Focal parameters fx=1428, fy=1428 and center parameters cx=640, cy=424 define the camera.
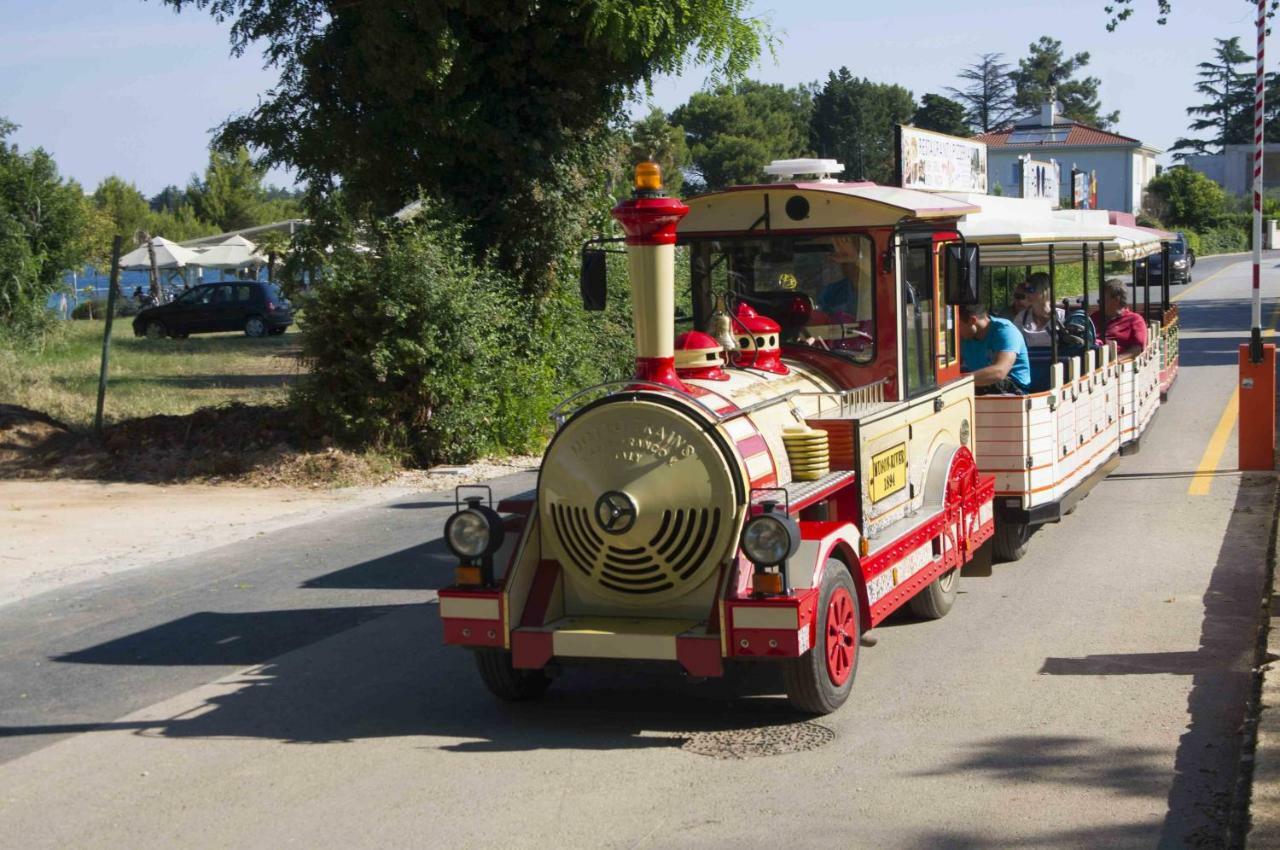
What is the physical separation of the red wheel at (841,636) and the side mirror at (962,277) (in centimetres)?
234

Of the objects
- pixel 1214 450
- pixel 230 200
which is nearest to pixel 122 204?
pixel 230 200

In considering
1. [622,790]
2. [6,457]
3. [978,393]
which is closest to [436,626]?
[622,790]

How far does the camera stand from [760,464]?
260 inches

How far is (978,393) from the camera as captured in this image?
10.6m

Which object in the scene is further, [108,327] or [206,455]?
[108,327]

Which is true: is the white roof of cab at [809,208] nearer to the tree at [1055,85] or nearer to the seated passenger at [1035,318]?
the seated passenger at [1035,318]

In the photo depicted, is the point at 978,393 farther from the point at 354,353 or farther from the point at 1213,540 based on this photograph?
the point at 354,353

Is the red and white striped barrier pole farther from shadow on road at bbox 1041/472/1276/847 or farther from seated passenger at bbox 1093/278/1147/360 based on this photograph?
shadow on road at bbox 1041/472/1276/847

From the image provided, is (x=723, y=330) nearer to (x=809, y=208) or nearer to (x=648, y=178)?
→ (x=809, y=208)

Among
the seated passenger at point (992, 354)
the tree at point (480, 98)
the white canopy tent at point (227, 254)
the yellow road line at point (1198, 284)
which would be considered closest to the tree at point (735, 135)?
the yellow road line at point (1198, 284)

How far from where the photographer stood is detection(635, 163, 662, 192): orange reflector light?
6.55m

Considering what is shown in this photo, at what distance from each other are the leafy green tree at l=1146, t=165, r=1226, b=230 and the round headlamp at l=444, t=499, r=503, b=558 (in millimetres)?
82254

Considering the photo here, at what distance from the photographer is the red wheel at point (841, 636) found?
6.55m

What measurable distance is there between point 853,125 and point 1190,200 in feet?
65.8
